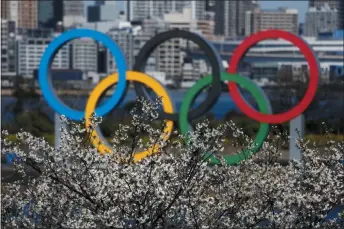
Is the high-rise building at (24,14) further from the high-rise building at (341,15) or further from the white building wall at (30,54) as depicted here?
the high-rise building at (341,15)

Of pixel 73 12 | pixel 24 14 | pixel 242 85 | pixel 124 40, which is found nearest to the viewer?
pixel 242 85

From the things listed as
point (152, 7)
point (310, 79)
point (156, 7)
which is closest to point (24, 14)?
point (152, 7)

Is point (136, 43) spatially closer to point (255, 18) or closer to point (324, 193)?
point (255, 18)

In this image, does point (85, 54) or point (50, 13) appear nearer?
point (85, 54)

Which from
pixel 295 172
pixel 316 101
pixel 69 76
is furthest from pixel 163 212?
pixel 69 76

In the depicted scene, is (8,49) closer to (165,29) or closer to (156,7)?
(165,29)
